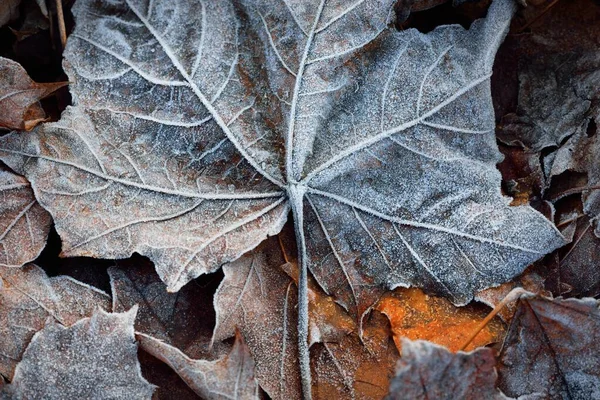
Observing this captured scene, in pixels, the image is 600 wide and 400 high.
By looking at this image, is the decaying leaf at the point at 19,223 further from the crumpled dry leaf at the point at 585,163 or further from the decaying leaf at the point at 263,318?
the crumpled dry leaf at the point at 585,163

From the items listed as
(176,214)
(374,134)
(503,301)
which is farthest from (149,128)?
(503,301)

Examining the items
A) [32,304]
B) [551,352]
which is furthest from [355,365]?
[32,304]

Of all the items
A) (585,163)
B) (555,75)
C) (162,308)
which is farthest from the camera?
(555,75)

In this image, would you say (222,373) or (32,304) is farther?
(32,304)

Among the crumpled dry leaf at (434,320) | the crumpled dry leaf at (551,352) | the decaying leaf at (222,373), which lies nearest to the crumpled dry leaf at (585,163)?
the crumpled dry leaf at (551,352)

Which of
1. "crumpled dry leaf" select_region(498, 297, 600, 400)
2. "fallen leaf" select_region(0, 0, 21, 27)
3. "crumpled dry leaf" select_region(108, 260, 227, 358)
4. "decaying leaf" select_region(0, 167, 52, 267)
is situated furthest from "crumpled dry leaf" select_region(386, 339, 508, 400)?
"fallen leaf" select_region(0, 0, 21, 27)

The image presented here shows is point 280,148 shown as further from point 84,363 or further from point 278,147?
point 84,363
